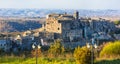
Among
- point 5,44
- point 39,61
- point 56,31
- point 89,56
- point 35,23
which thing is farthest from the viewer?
point 35,23

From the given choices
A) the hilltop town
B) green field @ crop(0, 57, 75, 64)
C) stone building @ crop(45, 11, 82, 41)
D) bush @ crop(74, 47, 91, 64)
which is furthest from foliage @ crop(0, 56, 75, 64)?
stone building @ crop(45, 11, 82, 41)

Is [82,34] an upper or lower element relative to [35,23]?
upper

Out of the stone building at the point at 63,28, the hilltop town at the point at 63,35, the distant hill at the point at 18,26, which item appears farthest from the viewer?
the distant hill at the point at 18,26

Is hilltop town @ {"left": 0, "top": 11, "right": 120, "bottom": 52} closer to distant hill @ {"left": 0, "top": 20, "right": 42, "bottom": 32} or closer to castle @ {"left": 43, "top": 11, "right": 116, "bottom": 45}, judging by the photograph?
castle @ {"left": 43, "top": 11, "right": 116, "bottom": 45}

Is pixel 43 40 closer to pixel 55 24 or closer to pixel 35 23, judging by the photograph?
pixel 55 24

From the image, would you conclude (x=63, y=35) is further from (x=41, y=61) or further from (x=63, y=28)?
(x=41, y=61)

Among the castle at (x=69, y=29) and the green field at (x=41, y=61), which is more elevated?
the green field at (x=41, y=61)

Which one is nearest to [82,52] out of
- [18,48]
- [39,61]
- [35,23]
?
[39,61]

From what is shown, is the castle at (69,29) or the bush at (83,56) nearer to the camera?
the bush at (83,56)

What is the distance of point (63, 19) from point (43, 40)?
7.70 meters

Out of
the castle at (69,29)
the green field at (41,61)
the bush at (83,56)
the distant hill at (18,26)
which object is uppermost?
the bush at (83,56)

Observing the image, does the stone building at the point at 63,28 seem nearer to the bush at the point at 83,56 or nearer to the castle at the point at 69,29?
the castle at the point at 69,29

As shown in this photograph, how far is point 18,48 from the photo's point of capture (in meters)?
46.2

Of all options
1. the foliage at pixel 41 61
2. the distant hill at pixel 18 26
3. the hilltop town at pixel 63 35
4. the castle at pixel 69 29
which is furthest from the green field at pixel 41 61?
the distant hill at pixel 18 26
